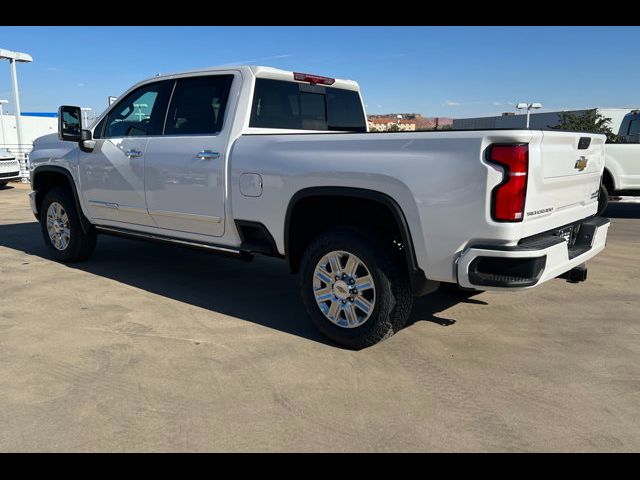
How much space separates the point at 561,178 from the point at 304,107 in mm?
2527

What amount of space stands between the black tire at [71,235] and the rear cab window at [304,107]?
2.72 metres

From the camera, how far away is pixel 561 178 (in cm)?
338

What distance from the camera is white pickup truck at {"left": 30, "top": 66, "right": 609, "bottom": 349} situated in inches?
119

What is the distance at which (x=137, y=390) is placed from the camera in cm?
317

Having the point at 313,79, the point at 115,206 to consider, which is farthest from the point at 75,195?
the point at 313,79

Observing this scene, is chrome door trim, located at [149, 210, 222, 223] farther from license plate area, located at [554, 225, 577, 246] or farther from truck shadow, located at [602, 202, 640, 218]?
truck shadow, located at [602, 202, 640, 218]

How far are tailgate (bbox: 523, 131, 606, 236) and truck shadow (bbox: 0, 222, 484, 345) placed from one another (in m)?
1.32

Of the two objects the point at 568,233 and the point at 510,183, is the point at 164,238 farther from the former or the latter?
the point at 568,233

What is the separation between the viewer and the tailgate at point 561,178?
10.0ft

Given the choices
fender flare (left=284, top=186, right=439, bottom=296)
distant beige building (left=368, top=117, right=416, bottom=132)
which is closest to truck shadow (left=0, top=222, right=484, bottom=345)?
fender flare (left=284, top=186, right=439, bottom=296)

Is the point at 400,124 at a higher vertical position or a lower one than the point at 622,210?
higher

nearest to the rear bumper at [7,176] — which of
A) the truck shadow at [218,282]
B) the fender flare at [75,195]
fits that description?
the truck shadow at [218,282]

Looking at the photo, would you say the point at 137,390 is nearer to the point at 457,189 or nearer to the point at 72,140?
the point at 457,189
